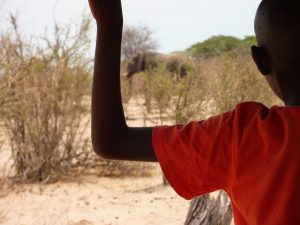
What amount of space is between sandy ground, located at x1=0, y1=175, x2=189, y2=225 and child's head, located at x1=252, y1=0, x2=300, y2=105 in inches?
136

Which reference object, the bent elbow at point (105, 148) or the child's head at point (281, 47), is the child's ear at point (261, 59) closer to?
the child's head at point (281, 47)

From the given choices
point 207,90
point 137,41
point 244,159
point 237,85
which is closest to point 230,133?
point 244,159

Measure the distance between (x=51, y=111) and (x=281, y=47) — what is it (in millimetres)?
5583

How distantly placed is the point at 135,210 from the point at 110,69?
4.41 metres

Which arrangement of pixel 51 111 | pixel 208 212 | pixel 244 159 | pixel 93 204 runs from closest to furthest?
pixel 244 159 < pixel 208 212 < pixel 93 204 < pixel 51 111

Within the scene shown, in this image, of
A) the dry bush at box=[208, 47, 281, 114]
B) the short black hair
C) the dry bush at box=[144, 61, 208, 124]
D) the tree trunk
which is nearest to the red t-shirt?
the short black hair

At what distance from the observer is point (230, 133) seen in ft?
2.89

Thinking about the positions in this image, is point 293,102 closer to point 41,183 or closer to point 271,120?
point 271,120

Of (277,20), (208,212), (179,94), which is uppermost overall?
(277,20)

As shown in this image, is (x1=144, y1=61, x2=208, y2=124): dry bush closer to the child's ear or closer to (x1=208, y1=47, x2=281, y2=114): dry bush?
(x1=208, y1=47, x2=281, y2=114): dry bush

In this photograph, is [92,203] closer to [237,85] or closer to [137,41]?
[237,85]

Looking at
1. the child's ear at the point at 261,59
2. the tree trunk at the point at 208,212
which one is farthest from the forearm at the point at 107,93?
the tree trunk at the point at 208,212

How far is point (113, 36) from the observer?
0.93 meters

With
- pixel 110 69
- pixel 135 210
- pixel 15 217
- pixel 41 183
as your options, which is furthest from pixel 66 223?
pixel 110 69
